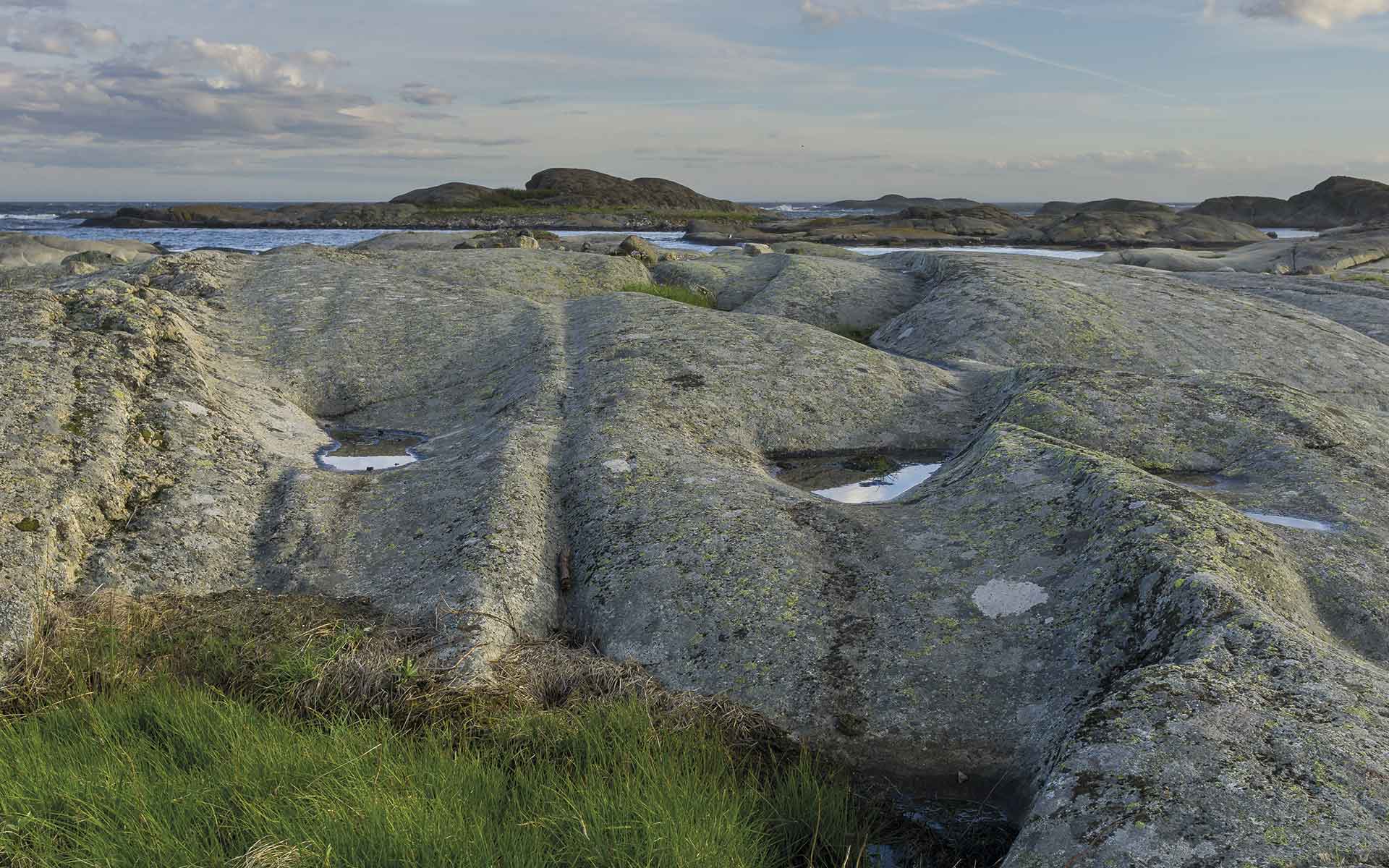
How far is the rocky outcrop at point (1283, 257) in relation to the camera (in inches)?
1596

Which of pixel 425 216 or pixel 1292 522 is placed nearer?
pixel 1292 522

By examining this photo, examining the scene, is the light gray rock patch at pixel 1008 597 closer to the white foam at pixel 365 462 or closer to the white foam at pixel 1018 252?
the white foam at pixel 365 462

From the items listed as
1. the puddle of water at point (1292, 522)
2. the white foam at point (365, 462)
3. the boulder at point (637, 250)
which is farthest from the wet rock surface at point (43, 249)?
the puddle of water at point (1292, 522)

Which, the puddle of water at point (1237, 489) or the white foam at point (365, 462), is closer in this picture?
the puddle of water at point (1237, 489)

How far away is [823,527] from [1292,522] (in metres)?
4.53

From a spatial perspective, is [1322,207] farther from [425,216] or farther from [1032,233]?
[425,216]

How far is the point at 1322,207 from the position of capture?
483ft

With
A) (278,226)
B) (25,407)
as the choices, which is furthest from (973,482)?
(278,226)

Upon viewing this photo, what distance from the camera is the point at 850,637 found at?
684cm

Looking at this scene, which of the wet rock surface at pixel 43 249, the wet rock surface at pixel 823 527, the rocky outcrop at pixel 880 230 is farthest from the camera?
the rocky outcrop at pixel 880 230

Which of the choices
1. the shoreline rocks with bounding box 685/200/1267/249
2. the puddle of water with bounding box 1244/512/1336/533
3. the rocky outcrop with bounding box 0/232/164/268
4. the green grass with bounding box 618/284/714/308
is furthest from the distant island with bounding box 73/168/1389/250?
the puddle of water with bounding box 1244/512/1336/533

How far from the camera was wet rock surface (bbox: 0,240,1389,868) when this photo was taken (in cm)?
482

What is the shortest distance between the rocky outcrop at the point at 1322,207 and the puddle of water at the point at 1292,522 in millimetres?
161008

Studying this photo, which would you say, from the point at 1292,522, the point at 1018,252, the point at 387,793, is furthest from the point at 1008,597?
the point at 1018,252
